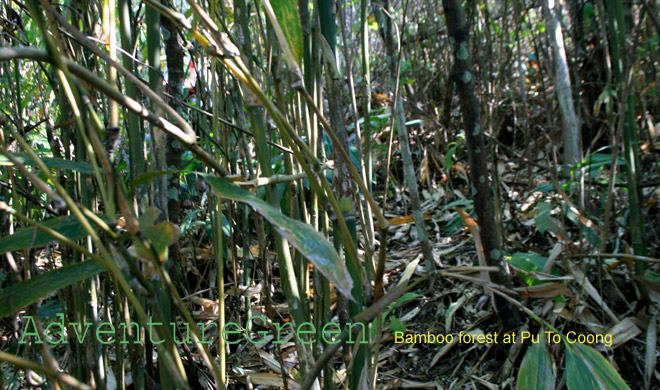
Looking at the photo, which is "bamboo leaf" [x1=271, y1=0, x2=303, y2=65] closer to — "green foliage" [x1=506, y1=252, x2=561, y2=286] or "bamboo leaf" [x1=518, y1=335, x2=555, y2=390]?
"bamboo leaf" [x1=518, y1=335, x2=555, y2=390]

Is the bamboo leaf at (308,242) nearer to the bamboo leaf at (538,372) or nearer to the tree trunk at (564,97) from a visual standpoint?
the bamboo leaf at (538,372)

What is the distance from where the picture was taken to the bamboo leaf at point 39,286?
0.32 m

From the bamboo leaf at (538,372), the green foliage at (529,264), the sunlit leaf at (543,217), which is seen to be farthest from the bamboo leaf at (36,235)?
the sunlit leaf at (543,217)

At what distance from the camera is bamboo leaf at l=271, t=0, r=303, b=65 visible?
36 cm

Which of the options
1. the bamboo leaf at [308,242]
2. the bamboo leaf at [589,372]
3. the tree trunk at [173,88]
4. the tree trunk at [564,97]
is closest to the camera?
the bamboo leaf at [308,242]

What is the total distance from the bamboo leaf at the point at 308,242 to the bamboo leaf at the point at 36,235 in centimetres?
9

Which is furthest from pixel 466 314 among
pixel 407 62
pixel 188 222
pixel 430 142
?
pixel 407 62

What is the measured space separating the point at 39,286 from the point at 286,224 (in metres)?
0.19

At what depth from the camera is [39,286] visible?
0.34 metres

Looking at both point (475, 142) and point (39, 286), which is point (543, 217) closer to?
point (475, 142)

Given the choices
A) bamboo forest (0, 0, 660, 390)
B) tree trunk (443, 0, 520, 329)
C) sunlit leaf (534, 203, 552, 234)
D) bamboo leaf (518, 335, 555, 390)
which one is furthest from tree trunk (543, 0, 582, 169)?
bamboo leaf (518, 335, 555, 390)

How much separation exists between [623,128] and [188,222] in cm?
100

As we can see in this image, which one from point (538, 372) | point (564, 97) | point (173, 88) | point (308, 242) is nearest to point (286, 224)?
point (308, 242)

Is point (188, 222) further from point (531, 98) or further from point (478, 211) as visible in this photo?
point (531, 98)
